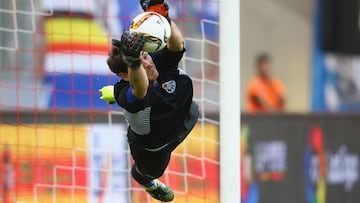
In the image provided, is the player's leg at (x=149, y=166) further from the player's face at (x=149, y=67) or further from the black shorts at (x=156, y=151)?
the player's face at (x=149, y=67)

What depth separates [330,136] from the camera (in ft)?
37.6

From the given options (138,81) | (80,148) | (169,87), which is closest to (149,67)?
(169,87)

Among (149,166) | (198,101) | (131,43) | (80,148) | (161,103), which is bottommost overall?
(80,148)

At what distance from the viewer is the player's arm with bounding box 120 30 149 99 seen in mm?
5508

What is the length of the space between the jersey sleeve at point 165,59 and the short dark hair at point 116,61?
34cm

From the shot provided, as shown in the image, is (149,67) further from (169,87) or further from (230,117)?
(230,117)

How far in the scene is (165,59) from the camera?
6.31 meters

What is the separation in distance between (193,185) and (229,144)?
269 cm

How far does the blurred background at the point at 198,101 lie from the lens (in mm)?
9016

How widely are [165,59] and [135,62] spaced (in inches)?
26.6

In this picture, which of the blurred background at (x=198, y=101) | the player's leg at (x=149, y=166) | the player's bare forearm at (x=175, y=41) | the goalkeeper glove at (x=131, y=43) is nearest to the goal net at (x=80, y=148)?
the blurred background at (x=198, y=101)

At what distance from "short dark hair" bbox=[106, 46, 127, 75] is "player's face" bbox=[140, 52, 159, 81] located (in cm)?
15

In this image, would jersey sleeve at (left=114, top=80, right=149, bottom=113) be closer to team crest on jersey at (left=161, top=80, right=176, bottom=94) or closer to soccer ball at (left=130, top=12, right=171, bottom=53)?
team crest on jersey at (left=161, top=80, right=176, bottom=94)

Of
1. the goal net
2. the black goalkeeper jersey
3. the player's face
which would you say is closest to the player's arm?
the black goalkeeper jersey
